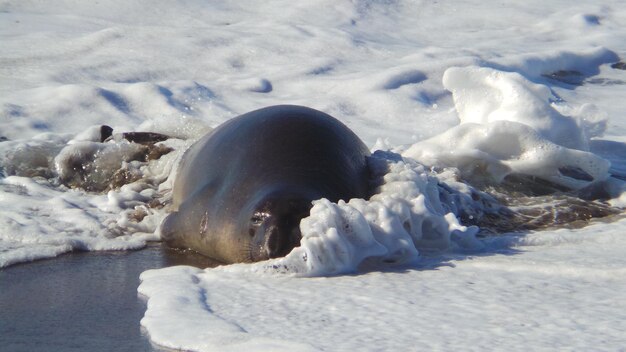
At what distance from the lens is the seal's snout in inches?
152

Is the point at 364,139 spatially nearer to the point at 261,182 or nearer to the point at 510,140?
the point at 510,140

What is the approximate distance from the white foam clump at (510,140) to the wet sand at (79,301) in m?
1.95

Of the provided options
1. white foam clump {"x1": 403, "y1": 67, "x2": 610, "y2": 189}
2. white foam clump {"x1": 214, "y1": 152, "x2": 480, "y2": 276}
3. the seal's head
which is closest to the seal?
the seal's head

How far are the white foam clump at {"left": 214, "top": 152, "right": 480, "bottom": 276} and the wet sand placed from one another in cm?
48

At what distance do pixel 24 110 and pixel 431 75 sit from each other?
327 centimetres

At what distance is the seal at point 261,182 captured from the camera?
157 inches

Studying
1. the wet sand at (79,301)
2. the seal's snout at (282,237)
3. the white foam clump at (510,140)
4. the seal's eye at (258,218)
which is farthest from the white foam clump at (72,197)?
the white foam clump at (510,140)

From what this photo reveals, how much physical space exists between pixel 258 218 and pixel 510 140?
2.35 m

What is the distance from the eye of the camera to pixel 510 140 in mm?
5910

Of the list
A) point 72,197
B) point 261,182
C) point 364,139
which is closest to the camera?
point 261,182

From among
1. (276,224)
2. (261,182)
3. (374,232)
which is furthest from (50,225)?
(374,232)

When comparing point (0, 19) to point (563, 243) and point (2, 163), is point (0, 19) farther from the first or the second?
point (563, 243)

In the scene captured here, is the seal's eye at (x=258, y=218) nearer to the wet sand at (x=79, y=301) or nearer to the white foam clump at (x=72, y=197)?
the wet sand at (x=79, y=301)

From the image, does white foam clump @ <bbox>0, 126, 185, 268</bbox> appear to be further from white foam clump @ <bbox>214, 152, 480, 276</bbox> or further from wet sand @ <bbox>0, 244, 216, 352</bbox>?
white foam clump @ <bbox>214, 152, 480, 276</bbox>
